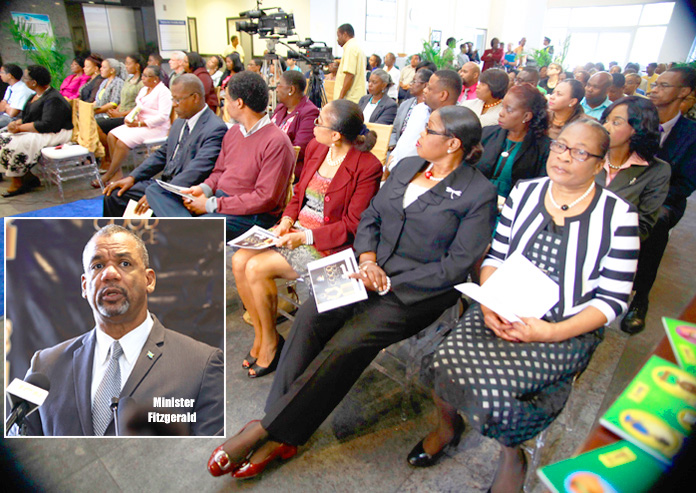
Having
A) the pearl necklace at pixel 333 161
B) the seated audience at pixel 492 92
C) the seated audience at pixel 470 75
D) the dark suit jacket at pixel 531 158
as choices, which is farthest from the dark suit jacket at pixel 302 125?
the seated audience at pixel 470 75

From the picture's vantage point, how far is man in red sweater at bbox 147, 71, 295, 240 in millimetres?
2490

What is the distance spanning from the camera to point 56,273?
908mm

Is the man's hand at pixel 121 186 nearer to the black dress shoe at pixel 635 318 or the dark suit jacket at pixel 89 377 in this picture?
the dark suit jacket at pixel 89 377

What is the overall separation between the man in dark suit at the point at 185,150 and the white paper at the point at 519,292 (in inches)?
80.7

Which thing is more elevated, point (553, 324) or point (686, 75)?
point (686, 75)

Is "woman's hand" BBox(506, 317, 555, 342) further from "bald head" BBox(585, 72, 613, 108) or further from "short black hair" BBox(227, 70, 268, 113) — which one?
"bald head" BBox(585, 72, 613, 108)

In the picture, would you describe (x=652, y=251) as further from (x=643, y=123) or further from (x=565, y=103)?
(x=565, y=103)

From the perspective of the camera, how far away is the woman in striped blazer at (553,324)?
1.40 meters

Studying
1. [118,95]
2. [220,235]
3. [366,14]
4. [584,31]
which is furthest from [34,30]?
[584,31]

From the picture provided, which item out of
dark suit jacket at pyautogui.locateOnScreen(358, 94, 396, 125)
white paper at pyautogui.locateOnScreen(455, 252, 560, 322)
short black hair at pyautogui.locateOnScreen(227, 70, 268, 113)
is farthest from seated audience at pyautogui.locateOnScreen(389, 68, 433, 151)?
white paper at pyautogui.locateOnScreen(455, 252, 560, 322)

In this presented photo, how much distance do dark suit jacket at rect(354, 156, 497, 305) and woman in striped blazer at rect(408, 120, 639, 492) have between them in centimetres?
18

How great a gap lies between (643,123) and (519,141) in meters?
0.66

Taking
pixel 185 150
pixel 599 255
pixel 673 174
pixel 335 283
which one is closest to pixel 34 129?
pixel 185 150

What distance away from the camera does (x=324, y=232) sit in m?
2.17
